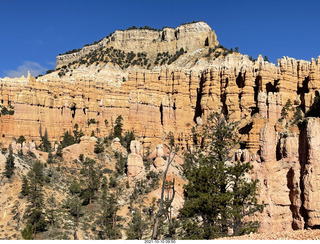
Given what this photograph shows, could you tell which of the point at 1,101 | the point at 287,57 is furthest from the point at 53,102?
the point at 287,57

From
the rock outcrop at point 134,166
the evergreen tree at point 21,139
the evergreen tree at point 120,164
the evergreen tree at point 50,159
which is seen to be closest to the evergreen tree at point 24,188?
the evergreen tree at point 50,159

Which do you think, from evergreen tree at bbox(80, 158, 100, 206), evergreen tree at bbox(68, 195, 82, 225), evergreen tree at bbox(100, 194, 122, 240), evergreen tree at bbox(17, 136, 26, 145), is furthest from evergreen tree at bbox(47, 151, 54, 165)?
evergreen tree at bbox(100, 194, 122, 240)

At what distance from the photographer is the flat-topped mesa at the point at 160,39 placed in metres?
119

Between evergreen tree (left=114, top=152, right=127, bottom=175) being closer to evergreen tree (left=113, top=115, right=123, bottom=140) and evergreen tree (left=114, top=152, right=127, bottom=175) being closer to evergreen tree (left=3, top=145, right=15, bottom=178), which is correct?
evergreen tree (left=113, top=115, right=123, bottom=140)

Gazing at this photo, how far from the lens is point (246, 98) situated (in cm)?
6881

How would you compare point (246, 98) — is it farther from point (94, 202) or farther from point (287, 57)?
point (94, 202)

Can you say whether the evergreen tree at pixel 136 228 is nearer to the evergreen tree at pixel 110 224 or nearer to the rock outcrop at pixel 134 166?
the evergreen tree at pixel 110 224

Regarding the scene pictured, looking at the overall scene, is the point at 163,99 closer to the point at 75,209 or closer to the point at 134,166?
the point at 134,166

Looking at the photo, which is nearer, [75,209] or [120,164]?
[75,209]

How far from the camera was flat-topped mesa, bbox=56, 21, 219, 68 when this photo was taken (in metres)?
119

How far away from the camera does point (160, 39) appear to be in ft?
419

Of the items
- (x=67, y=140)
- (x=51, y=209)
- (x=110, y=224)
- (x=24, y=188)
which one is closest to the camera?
(x=110, y=224)

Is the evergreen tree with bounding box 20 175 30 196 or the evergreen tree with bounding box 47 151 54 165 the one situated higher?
the evergreen tree with bounding box 47 151 54 165

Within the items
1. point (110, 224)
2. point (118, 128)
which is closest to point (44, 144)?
point (118, 128)
